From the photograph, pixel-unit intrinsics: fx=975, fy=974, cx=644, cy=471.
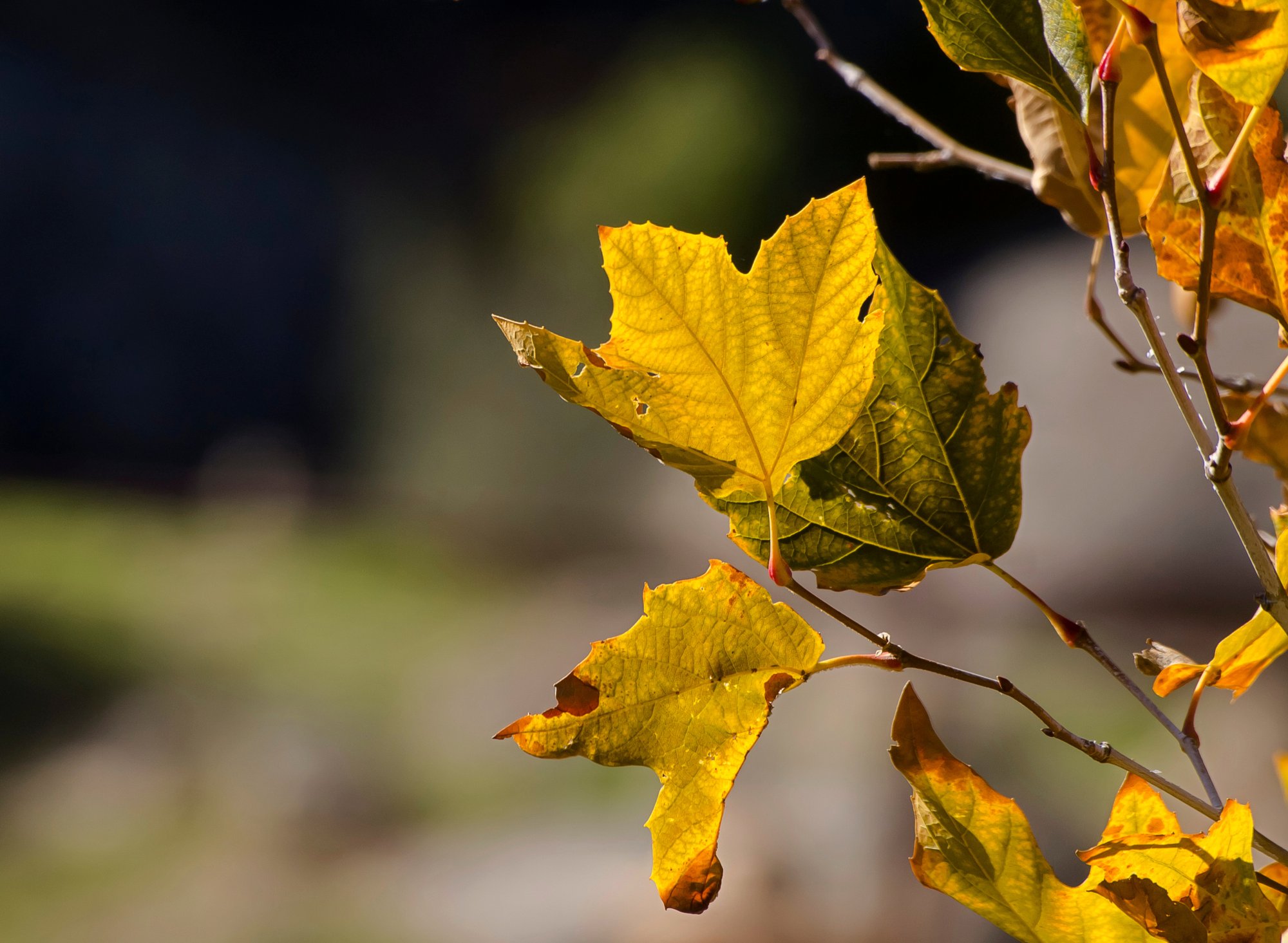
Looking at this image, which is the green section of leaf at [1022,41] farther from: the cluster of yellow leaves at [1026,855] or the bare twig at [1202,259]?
the cluster of yellow leaves at [1026,855]

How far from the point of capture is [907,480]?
0.70ft

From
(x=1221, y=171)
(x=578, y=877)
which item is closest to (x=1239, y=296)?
(x=1221, y=171)

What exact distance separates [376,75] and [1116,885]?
4.68m

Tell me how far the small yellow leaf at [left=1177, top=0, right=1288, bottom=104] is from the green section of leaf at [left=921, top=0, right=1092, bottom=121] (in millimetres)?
24

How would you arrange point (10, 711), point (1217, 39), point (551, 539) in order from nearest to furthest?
point (1217, 39)
point (10, 711)
point (551, 539)

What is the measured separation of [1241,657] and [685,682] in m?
0.12

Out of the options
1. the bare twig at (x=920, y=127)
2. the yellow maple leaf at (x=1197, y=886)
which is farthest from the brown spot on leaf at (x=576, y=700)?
the bare twig at (x=920, y=127)

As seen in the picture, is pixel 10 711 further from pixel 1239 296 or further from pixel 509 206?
pixel 1239 296

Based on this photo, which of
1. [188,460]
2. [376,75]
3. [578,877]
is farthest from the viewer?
[376,75]

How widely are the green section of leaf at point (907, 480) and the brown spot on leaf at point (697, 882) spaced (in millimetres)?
64

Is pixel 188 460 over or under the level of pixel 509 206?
under

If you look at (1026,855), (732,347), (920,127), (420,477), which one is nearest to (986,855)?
(1026,855)

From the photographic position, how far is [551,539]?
343 cm

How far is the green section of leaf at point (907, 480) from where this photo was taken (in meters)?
0.21
